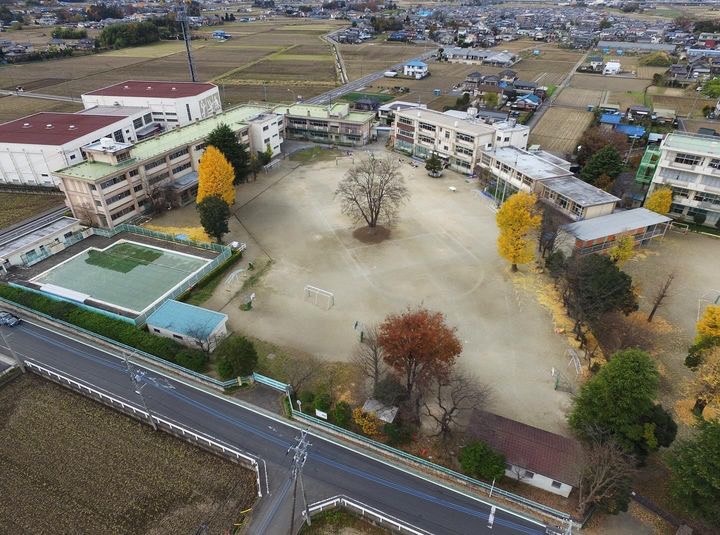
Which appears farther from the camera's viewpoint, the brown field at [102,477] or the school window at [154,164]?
the school window at [154,164]

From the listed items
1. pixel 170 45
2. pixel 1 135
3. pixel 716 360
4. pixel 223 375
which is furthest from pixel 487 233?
pixel 170 45

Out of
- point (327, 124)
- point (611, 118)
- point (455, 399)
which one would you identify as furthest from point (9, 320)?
point (611, 118)

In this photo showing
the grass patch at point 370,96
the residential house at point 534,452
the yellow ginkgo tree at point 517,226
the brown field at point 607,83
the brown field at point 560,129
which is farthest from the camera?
the brown field at point 607,83

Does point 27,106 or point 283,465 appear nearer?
point 283,465

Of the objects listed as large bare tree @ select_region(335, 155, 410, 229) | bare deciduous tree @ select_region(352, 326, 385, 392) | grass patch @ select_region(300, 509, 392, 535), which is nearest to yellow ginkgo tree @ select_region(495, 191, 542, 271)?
large bare tree @ select_region(335, 155, 410, 229)

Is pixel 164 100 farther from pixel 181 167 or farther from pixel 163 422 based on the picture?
pixel 163 422

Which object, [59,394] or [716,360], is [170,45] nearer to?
[59,394]

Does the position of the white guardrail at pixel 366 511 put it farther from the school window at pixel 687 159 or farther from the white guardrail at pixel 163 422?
the school window at pixel 687 159

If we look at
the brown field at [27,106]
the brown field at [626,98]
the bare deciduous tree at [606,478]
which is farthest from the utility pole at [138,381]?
the brown field at [626,98]
